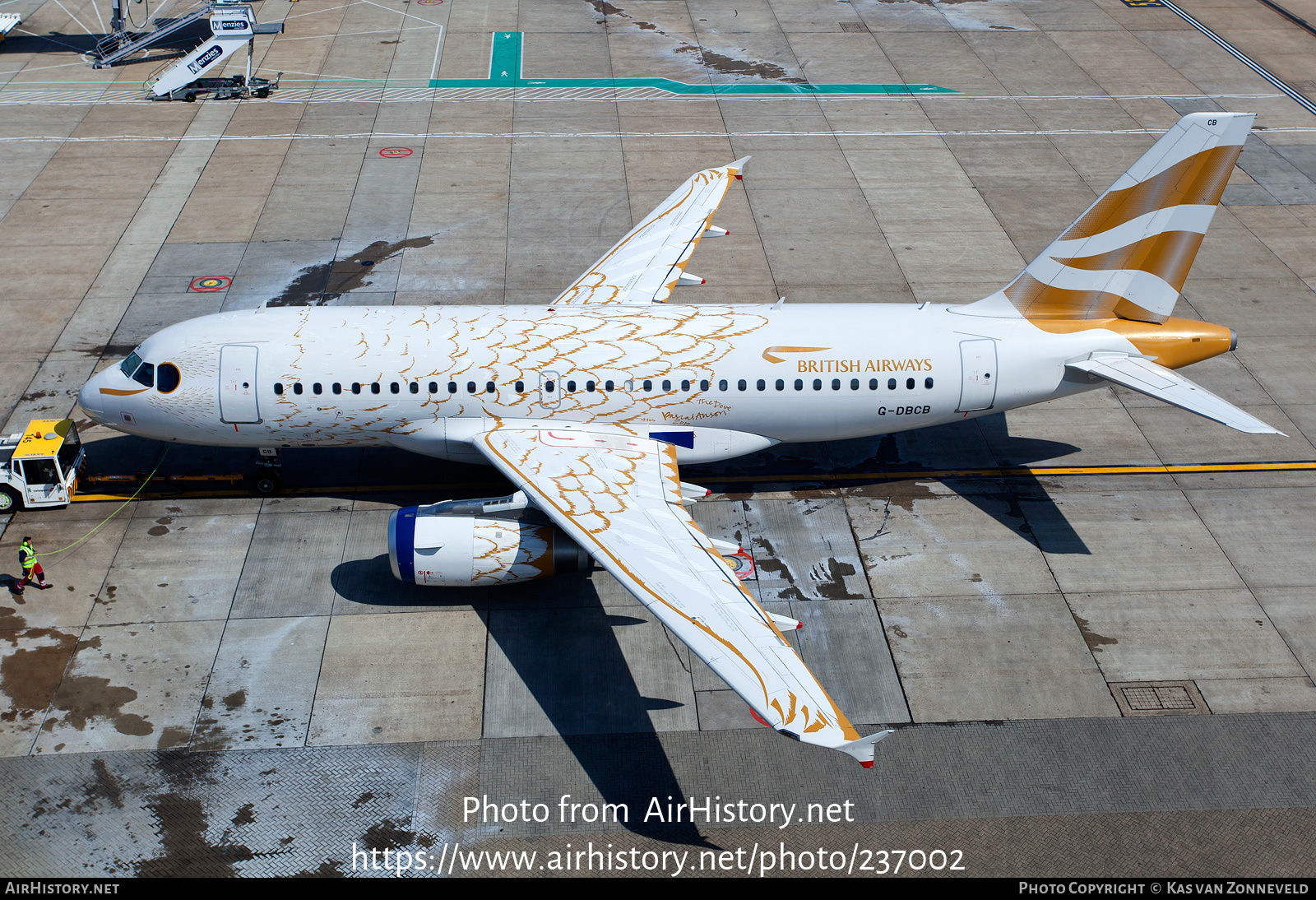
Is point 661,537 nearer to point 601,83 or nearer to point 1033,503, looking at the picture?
point 1033,503

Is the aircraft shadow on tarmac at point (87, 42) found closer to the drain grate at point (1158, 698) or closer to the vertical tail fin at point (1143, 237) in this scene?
the vertical tail fin at point (1143, 237)

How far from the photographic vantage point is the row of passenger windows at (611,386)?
78.2 feet

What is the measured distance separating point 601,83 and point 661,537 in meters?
32.7

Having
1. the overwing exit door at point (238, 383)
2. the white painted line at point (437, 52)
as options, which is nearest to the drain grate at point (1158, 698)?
the overwing exit door at point (238, 383)

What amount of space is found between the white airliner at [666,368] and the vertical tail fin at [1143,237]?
0.05m

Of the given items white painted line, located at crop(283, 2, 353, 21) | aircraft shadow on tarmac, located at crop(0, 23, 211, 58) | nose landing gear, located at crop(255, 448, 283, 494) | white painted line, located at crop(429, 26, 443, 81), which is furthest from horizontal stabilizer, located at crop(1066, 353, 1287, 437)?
white painted line, located at crop(283, 2, 353, 21)

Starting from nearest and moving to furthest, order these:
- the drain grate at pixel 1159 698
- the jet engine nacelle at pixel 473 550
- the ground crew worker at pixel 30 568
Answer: the drain grate at pixel 1159 698 < the jet engine nacelle at pixel 473 550 < the ground crew worker at pixel 30 568

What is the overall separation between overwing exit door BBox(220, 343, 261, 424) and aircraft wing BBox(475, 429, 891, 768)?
5.57 meters

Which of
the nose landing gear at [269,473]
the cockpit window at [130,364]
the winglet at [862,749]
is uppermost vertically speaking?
the cockpit window at [130,364]

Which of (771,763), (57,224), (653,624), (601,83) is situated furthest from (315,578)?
(601,83)

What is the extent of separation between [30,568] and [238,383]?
237 inches

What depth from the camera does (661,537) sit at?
20641 millimetres

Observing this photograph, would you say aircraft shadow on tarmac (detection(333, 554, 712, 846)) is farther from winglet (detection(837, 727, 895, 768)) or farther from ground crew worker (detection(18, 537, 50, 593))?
ground crew worker (detection(18, 537, 50, 593))

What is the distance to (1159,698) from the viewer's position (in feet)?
69.2
